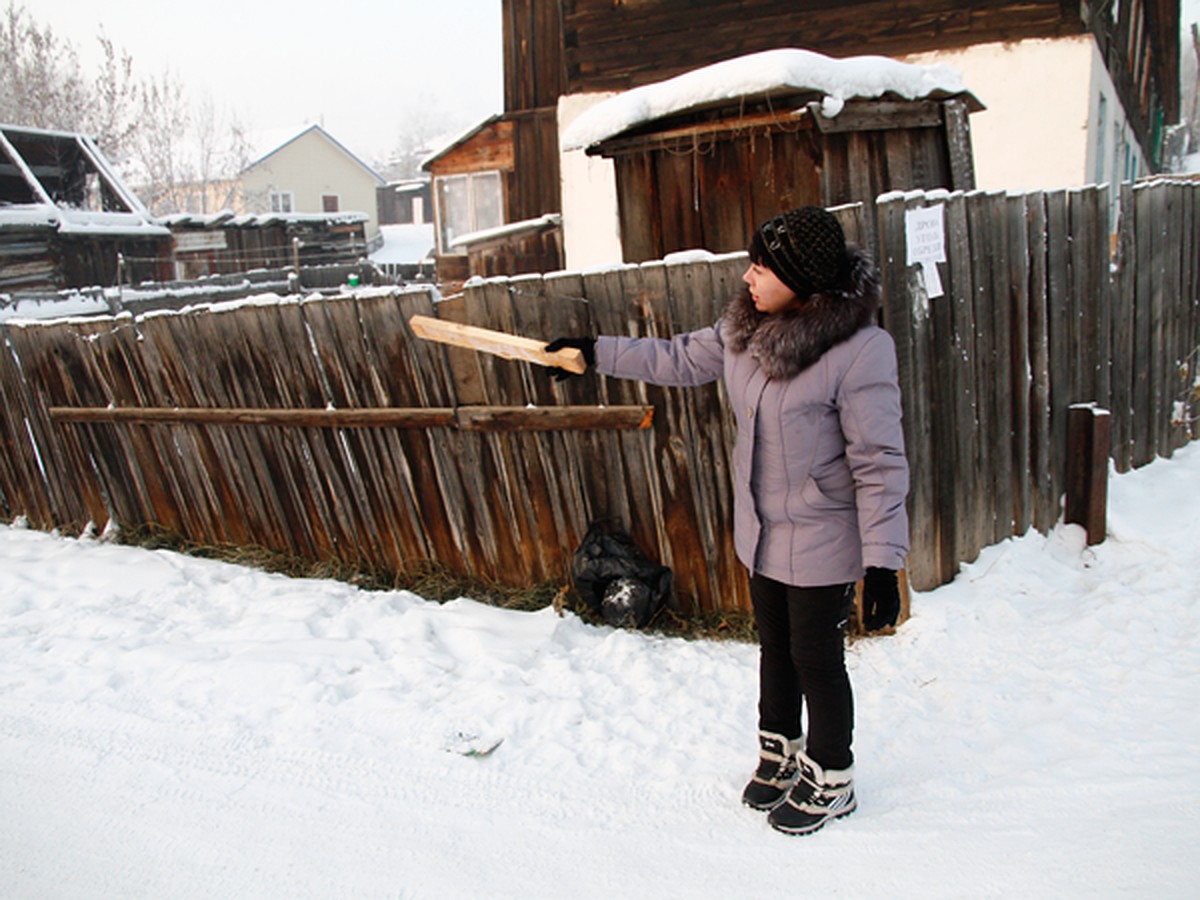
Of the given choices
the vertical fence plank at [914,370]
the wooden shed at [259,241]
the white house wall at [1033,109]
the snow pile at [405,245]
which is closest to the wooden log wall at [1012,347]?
the vertical fence plank at [914,370]

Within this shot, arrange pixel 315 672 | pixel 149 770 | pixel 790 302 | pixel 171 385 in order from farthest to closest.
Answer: pixel 171 385
pixel 315 672
pixel 149 770
pixel 790 302

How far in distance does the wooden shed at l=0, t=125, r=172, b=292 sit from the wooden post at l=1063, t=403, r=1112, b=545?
1196 centimetres

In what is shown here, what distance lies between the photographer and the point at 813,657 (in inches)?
98.6

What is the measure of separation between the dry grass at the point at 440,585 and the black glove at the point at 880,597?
149cm

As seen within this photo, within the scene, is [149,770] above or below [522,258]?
below

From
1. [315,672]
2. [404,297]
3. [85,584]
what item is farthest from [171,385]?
[315,672]

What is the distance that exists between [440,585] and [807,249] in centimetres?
294

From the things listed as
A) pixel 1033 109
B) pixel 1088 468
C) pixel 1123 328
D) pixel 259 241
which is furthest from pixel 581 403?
pixel 259 241

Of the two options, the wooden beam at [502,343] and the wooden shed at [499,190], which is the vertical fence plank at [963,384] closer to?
the wooden beam at [502,343]

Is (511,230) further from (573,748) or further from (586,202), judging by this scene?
(573,748)

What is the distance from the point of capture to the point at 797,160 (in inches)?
187

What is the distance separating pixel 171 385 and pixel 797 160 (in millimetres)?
4017

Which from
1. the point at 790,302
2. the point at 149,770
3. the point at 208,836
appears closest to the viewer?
the point at 790,302

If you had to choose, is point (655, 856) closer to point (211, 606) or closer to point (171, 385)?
A: point (211, 606)
